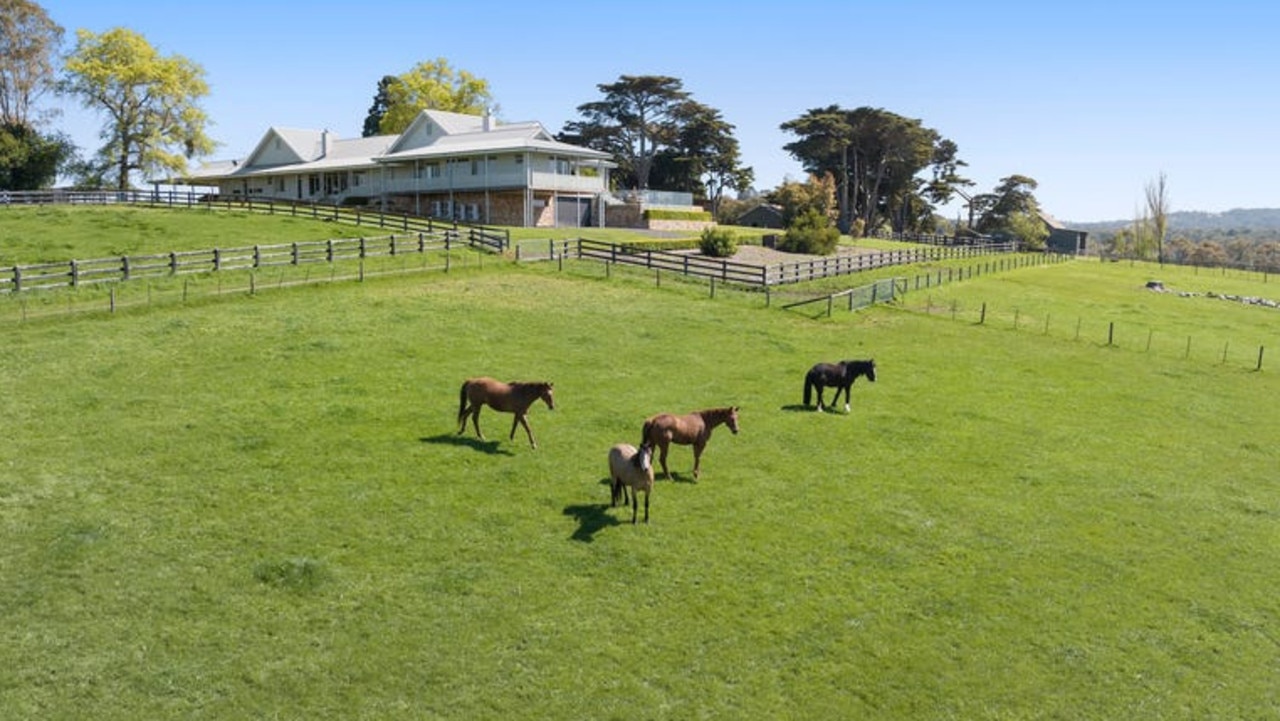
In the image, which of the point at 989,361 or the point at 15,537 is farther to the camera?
the point at 989,361

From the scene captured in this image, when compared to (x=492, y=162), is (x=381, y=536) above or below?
below

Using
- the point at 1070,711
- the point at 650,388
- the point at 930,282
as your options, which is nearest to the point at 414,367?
the point at 650,388

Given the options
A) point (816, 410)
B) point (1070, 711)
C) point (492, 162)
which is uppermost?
point (492, 162)

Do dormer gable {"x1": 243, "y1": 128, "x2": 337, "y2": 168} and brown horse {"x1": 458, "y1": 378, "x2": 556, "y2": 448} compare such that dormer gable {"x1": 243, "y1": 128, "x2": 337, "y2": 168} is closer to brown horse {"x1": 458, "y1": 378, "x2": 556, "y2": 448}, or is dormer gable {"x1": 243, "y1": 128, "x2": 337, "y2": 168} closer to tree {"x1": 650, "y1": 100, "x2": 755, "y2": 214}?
tree {"x1": 650, "y1": 100, "x2": 755, "y2": 214}

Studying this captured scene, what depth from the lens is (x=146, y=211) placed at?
2076 inches

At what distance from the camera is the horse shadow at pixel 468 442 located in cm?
1634

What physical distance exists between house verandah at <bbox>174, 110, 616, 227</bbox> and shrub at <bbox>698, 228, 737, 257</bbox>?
1547 centimetres

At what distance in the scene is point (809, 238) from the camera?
59.8 metres

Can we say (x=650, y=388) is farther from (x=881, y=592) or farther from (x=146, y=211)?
(x=146, y=211)

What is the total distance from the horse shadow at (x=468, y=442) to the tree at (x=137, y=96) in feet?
196

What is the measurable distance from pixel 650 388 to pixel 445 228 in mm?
29996

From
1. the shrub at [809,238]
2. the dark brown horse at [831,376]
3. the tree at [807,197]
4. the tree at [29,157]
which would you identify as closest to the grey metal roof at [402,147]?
the tree at [29,157]

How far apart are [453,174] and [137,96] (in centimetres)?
2538

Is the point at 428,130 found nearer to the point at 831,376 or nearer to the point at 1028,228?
the point at 831,376
